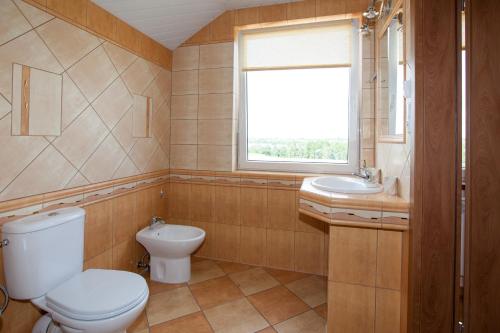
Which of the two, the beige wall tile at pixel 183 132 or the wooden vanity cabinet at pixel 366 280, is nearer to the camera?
the wooden vanity cabinet at pixel 366 280

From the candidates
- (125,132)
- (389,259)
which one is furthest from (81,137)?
(389,259)

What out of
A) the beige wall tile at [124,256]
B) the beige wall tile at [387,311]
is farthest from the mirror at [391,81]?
the beige wall tile at [124,256]

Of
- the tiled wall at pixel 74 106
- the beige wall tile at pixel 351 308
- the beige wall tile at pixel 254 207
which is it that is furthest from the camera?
the beige wall tile at pixel 254 207

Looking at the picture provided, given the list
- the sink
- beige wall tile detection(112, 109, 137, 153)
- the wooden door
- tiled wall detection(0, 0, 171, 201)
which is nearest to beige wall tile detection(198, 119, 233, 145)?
tiled wall detection(0, 0, 171, 201)

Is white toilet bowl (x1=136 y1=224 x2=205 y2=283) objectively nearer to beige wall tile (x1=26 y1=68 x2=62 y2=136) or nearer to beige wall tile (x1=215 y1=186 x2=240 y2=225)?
beige wall tile (x1=215 y1=186 x2=240 y2=225)

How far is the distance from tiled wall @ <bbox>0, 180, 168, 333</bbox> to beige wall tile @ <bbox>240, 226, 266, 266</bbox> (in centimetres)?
89

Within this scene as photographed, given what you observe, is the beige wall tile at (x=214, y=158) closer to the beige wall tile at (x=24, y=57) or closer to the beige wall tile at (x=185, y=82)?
the beige wall tile at (x=185, y=82)

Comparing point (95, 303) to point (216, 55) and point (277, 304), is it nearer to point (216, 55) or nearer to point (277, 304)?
point (277, 304)

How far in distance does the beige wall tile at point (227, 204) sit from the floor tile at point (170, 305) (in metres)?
0.74

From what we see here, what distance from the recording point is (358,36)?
2.43 m

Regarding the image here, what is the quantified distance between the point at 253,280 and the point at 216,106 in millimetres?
1643

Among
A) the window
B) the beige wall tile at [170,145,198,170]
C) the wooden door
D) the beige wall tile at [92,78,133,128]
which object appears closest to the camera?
the wooden door

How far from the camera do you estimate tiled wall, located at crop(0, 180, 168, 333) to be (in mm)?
1536

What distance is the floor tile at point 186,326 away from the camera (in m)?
1.76
